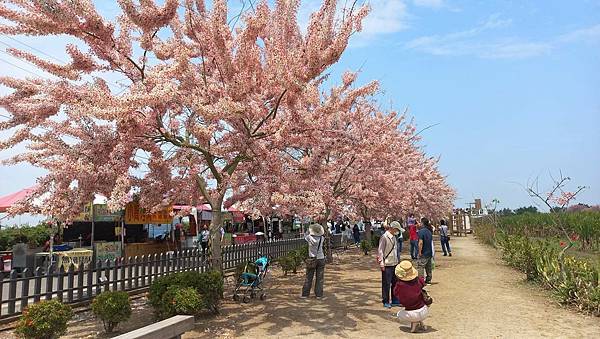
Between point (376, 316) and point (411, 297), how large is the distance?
1.37m

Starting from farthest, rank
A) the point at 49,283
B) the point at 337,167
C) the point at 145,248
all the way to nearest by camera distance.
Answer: the point at 145,248 < the point at 337,167 < the point at 49,283

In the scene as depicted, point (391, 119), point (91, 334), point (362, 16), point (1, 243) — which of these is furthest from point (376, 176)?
point (1, 243)

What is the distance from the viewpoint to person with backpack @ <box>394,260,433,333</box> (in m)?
7.31

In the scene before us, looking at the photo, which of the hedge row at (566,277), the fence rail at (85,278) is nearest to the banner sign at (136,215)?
the fence rail at (85,278)

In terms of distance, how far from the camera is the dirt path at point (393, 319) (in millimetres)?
7340

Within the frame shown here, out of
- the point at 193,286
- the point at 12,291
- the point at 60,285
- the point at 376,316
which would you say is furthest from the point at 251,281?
the point at 12,291

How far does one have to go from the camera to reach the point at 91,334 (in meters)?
7.61

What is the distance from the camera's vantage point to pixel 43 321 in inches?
260

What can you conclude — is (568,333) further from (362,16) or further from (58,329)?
(58,329)

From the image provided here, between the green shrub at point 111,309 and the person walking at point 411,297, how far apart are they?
4.75m

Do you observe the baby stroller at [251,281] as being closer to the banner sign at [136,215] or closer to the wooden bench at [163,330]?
the wooden bench at [163,330]

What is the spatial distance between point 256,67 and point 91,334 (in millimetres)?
5859

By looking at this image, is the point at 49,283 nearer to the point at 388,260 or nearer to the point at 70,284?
the point at 70,284

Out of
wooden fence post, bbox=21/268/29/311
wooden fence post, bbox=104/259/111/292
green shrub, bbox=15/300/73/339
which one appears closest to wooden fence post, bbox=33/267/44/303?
wooden fence post, bbox=21/268/29/311
